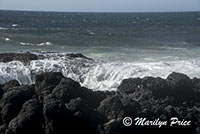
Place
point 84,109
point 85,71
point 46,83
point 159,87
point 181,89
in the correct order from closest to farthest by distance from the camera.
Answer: point 84,109, point 46,83, point 159,87, point 181,89, point 85,71

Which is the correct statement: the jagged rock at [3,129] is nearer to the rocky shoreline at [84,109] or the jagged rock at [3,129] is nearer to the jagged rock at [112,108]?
the rocky shoreline at [84,109]

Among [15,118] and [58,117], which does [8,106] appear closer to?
[15,118]

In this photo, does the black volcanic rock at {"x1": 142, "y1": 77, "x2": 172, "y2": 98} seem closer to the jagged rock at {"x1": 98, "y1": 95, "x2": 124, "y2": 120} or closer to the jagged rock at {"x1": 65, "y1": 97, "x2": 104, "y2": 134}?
the jagged rock at {"x1": 98, "y1": 95, "x2": 124, "y2": 120}

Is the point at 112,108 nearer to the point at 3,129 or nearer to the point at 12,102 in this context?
the point at 12,102

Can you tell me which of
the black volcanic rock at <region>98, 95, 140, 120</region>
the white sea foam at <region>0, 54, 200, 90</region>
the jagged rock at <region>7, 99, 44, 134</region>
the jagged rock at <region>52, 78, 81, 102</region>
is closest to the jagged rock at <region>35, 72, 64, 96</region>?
the jagged rock at <region>52, 78, 81, 102</region>

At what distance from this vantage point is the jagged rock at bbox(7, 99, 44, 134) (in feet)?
19.4

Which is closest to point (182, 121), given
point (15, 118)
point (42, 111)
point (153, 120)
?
point (153, 120)

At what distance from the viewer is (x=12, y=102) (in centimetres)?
632

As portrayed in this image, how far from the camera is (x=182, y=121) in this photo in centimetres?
639

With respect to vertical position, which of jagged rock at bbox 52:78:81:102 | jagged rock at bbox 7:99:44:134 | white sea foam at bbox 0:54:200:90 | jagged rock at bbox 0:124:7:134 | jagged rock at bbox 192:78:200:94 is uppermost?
jagged rock at bbox 52:78:81:102

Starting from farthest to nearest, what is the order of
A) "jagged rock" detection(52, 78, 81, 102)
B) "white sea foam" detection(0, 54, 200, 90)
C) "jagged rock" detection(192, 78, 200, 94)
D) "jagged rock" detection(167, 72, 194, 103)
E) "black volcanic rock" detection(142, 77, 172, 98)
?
"white sea foam" detection(0, 54, 200, 90) < "jagged rock" detection(192, 78, 200, 94) < "jagged rock" detection(167, 72, 194, 103) < "black volcanic rock" detection(142, 77, 172, 98) < "jagged rock" detection(52, 78, 81, 102)

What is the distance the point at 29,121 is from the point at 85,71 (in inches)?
223

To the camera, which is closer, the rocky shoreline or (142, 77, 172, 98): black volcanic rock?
the rocky shoreline

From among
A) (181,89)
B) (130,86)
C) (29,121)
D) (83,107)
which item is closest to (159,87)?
(181,89)
